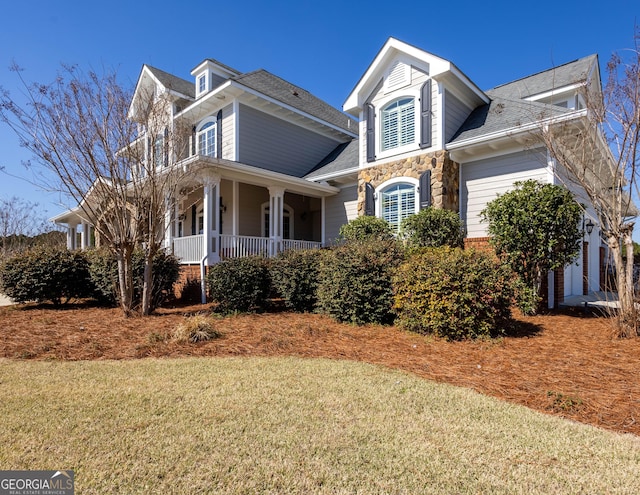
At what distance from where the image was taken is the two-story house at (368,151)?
408 inches

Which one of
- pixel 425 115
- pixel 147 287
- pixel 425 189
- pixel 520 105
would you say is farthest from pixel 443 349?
pixel 520 105

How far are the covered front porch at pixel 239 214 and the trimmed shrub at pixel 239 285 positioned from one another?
1.63 metres

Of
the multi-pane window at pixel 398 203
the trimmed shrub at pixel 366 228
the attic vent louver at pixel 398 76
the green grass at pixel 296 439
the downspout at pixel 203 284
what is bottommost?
the green grass at pixel 296 439

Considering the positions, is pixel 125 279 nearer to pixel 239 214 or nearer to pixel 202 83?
pixel 239 214

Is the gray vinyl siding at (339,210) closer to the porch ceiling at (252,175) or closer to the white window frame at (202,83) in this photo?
the porch ceiling at (252,175)

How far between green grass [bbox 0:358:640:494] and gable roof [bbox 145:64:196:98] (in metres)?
14.8

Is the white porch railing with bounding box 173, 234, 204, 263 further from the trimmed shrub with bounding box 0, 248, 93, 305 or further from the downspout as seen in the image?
the trimmed shrub with bounding box 0, 248, 93, 305

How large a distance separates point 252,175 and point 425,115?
5585 mm

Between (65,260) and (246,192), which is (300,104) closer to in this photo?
(246,192)

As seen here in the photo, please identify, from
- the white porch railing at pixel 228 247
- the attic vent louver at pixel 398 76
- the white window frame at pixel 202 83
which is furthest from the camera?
the white window frame at pixel 202 83

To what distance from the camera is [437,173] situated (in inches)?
418

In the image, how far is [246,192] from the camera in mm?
14562

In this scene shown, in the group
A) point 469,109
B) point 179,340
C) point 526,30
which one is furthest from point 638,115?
point 179,340

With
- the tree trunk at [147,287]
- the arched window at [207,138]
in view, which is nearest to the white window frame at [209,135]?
the arched window at [207,138]
